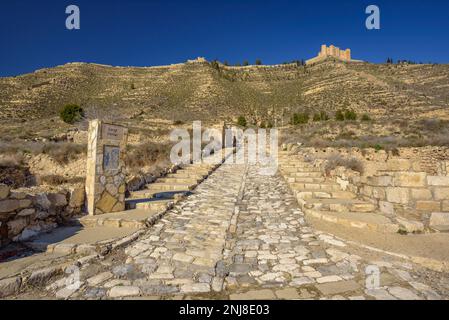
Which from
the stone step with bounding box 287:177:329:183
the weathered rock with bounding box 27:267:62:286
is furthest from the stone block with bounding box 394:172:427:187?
the weathered rock with bounding box 27:267:62:286

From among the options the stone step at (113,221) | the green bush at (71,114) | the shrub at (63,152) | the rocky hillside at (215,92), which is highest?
the rocky hillside at (215,92)

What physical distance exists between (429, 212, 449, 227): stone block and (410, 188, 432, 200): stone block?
332 mm

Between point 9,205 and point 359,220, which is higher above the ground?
point 9,205

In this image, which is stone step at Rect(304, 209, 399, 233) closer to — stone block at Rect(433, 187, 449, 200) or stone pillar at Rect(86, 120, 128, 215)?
stone block at Rect(433, 187, 449, 200)

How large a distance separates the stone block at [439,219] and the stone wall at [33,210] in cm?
652

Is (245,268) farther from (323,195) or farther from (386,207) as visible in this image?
(323,195)

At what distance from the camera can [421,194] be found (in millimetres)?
4938

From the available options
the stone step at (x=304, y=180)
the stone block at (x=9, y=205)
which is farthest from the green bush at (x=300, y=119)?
the stone block at (x=9, y=205)

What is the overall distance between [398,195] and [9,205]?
663 cm

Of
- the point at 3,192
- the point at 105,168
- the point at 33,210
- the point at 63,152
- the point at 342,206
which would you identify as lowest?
the point at 342,206

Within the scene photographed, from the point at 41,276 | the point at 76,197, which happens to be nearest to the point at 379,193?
the point at 41,276

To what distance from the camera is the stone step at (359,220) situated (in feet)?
15.4

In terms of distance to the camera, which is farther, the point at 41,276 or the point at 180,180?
the point at 180,180

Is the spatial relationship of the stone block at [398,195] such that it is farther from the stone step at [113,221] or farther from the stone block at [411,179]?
the stone step at [113,221]
